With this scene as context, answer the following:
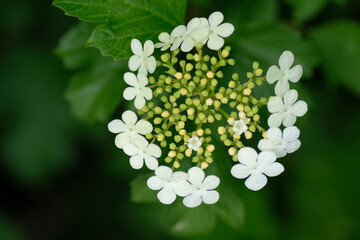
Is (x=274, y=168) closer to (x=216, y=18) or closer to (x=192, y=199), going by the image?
(x=192, y=199)

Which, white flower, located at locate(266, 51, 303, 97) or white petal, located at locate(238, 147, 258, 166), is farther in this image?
white flower, located at locate(266, 51, 303, 97)

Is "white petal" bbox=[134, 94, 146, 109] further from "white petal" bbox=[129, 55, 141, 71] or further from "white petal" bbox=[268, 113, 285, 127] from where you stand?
"white petal" bbox=[268, 113, 285, 127]

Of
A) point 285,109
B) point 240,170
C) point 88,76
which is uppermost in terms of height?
point 88,76

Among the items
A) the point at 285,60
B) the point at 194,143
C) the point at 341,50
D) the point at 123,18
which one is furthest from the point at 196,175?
the point at 341,50

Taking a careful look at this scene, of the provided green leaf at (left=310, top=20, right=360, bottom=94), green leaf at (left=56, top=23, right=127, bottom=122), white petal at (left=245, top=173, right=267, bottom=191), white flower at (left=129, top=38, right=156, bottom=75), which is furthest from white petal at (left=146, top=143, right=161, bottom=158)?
green leaf at (left=310, top=20, right=360, bottom=94)

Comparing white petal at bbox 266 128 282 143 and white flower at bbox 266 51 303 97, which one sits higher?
white flower at bbox 266 51 303 97
